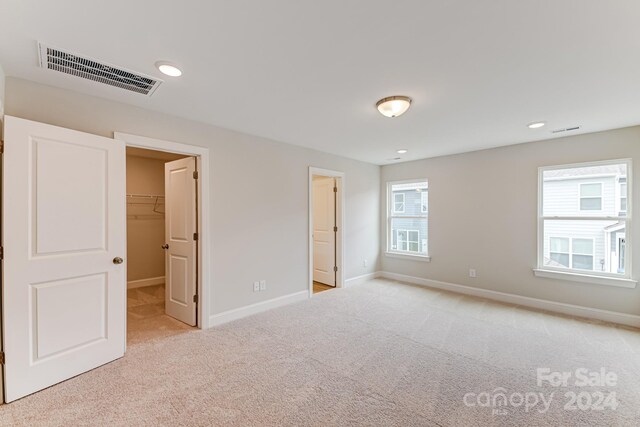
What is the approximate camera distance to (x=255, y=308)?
12.4 ft

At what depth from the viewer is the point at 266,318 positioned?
3613 millimetres

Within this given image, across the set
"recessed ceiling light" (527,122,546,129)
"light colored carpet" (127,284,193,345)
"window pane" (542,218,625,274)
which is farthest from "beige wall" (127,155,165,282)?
"window pane" (542,218,625,274)

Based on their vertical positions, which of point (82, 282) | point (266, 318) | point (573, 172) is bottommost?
point (266, 318)

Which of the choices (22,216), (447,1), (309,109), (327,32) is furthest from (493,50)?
(22,216)

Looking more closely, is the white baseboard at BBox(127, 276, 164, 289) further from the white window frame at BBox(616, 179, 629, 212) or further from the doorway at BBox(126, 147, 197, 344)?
the white window frame at BBox(616, 179, 629, 212)

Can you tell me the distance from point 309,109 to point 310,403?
8.62 ft

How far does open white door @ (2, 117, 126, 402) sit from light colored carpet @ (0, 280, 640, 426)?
23 centimetres

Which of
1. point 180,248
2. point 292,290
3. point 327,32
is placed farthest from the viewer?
point 292,290

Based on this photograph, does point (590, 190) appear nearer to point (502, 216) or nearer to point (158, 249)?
point (502, 216)

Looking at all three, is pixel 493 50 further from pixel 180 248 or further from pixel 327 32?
pixel 180 248

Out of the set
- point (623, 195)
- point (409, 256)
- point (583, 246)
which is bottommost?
point (409, 256)

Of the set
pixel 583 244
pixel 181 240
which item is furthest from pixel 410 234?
pixel 181 240

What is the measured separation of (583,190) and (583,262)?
99 cm

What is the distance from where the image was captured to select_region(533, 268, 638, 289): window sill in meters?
3.46
